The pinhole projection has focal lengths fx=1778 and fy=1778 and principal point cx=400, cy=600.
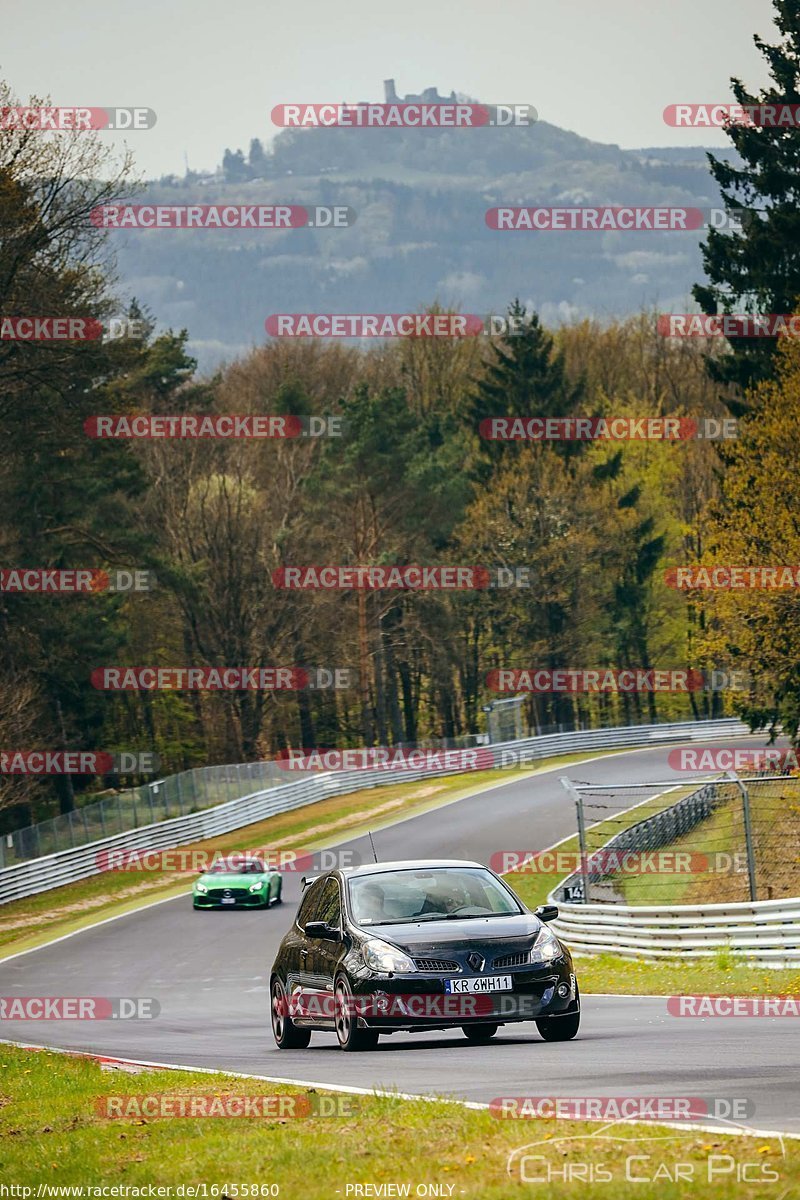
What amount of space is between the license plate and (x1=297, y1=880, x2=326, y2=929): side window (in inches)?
85.3

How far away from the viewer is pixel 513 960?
1272 cm

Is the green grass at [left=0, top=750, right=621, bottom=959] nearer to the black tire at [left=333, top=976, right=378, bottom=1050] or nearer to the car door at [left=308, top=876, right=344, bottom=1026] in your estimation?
the car door at [left=308, top=876, right=344, bottom=1026]

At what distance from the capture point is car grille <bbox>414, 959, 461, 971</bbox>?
12.7 meters

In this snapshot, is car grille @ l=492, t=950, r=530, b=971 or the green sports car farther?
the green sports car

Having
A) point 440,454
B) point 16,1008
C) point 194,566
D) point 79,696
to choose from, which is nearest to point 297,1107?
point 16,1008

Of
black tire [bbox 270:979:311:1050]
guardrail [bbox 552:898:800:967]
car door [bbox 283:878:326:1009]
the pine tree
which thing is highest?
the pine tree

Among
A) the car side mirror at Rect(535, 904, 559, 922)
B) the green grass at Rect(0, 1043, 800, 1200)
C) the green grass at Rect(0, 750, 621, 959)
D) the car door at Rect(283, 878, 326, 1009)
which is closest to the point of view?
the green grass at Rect(0, 1043, 800, 1200)

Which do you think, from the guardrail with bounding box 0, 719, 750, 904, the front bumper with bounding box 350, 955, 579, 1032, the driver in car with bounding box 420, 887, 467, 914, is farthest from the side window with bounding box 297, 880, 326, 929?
the guardrail with bounding box 0, 719, 750, 904

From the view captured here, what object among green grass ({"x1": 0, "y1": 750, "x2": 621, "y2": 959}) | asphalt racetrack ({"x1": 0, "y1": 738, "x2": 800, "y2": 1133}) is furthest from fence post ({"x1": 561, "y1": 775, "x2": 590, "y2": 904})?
green grass ({"x1": 0, "y1": 750, "x2": 621, "y2": 959})

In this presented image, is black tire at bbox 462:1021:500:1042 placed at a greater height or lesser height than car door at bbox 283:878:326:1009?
lesser

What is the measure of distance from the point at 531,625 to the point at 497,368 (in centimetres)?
1140

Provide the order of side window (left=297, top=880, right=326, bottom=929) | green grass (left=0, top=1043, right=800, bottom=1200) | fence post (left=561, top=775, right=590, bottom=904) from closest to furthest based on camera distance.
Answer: green grass (left=0, top=1043, right=800, bottom=1200), side window (left=297, top=880, right=326, bottom=929), fence post (left=561, top=775, right=590, bottom=904)

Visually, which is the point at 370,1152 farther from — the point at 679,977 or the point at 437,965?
the point at 679,977

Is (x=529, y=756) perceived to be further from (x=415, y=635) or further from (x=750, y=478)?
(x=750, y=478)
